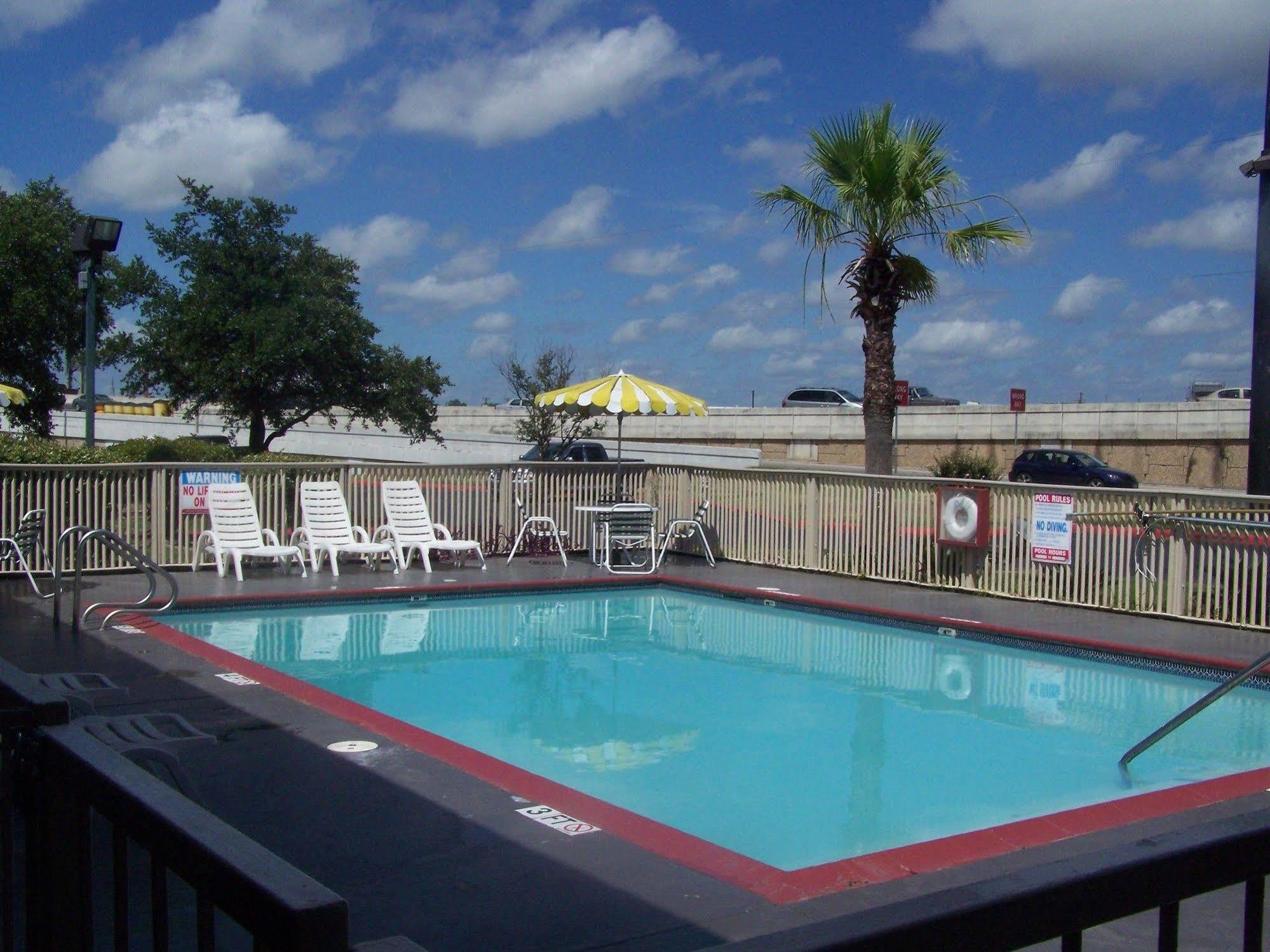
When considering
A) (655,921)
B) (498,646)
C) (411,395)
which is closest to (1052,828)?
(655,921)

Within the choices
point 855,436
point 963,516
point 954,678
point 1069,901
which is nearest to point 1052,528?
point 963,516

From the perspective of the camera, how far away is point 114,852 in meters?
2.10

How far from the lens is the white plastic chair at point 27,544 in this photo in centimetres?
1305

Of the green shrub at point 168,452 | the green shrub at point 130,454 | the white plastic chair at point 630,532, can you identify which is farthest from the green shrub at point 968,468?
the green shrub at point 168,452

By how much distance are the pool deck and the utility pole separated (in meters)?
6.66

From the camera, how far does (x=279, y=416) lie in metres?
25.2

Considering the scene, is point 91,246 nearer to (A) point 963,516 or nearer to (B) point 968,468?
(A) point 963,516

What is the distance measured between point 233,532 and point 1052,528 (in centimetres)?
Result: 974

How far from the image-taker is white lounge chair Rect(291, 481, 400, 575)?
15516 millimetres

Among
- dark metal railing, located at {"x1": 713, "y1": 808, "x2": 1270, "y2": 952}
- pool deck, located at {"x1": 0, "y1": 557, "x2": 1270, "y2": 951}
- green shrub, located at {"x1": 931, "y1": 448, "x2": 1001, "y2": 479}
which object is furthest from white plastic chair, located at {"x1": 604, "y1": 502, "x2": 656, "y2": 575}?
green shrub, located at {"x1": 931, "y1": 448, "x2": 1001, "y2": 479}

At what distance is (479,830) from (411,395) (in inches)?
815

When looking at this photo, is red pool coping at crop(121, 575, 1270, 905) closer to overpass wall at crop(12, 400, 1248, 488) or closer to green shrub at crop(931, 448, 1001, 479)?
green shrub at crop(931, 448, 1001, 479)

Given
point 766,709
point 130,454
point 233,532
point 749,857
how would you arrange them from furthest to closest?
point 130,454 < point 233,532 < point 766,709 < point 749,857

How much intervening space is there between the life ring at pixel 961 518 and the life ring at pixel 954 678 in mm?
2567
